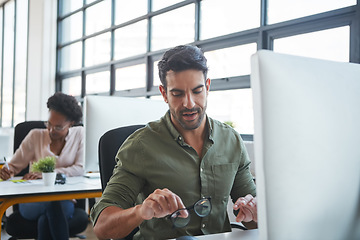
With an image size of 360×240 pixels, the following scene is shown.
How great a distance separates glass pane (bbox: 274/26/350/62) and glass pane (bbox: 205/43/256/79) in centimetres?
31

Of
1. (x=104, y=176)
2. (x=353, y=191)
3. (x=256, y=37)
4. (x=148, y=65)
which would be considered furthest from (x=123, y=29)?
(x=353, y=191)

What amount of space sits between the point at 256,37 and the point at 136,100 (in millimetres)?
1412

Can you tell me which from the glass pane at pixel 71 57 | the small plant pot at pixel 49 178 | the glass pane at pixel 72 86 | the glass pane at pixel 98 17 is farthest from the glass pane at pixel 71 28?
the small plant pot at pixel 49 178

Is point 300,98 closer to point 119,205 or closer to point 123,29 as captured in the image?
point 119,205

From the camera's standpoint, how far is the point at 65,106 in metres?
2.79

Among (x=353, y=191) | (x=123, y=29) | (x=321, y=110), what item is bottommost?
(x=353, y=191)

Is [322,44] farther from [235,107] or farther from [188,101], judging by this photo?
[188,101]

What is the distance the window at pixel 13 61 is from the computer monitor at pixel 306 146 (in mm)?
6622

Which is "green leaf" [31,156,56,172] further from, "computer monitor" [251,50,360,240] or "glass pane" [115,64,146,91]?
"glass pane" [115,64,146,91]

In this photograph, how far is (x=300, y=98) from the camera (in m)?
0.71

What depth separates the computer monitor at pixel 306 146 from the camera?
0.67 metres

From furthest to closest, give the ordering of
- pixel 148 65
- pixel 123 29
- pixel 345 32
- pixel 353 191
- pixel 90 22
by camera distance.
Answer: pixel 90 22, pixel 123 29, pixel 148 65, pixel 345 32, pixel 353 191

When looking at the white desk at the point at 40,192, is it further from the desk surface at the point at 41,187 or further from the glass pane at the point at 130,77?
the glass pane at the point at 130,77

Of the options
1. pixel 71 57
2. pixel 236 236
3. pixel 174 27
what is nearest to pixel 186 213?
pixel 236 236
